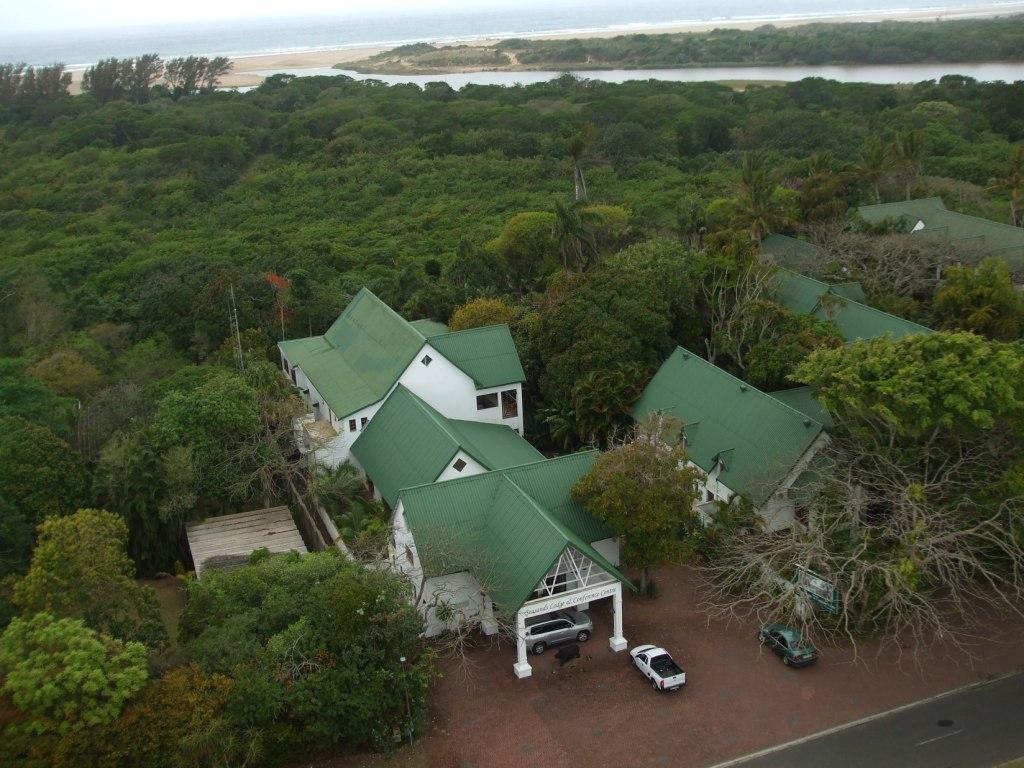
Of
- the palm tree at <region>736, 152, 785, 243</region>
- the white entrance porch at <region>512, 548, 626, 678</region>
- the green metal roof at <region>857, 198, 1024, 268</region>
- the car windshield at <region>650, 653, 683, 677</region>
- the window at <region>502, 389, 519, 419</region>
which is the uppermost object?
the palm tree at <region>736, 152, 785, 243</region>

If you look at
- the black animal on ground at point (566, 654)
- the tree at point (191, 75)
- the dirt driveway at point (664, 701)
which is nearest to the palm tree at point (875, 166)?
the dirt driveway at point (664, 701)

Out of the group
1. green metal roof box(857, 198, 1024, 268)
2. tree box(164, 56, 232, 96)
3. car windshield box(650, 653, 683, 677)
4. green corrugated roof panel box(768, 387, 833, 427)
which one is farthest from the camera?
tree box(164, 56, 232, 96)

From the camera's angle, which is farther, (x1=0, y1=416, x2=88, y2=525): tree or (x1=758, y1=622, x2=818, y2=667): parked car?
(x1=0, y1=416, x2=88, y2=525): tree

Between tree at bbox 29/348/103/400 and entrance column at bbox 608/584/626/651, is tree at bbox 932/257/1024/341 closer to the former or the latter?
entrance column at bbox 608/584/626/651

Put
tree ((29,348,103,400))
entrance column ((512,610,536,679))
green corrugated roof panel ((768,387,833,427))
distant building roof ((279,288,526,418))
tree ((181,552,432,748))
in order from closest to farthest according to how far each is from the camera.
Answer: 1. tree ((181,552,432,748))
2. entrance column ((512,610,536,679))
3. green corrugated roof panel ((768,387,833,427))
4. distant building roof ((279,288,526,418))
5. tree ((29,348,103,400))

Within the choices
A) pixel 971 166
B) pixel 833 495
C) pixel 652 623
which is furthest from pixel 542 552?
pixel 971 166

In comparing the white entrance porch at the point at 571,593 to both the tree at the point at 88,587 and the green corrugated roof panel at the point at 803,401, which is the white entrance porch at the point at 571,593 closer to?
the tree at the point at 88,587

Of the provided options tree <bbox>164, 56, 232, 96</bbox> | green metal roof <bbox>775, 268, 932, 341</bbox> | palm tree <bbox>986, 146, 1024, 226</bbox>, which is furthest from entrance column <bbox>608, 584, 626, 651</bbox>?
tree <bbox>164, 56, 232, 96</bbox>
